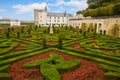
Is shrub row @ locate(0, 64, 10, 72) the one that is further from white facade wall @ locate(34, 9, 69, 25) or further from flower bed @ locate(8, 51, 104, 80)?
white facade wall @ locate(34, 9, 69, 25)

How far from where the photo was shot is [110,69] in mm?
9688

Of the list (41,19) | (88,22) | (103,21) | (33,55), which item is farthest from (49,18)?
(33,55)

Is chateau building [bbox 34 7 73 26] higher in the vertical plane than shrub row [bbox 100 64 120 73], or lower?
higher

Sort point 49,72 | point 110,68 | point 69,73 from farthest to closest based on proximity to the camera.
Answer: point 110,68 < point 69,73 < point 49,72

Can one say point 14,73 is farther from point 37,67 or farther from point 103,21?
point 103,21

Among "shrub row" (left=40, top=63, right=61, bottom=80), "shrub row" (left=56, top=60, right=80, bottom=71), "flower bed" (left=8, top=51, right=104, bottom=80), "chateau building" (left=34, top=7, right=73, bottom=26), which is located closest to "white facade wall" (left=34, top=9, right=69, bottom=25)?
"chateau building" (left=34, top=7, right=73, bottom=26)

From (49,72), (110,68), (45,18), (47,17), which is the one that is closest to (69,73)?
(49,72)

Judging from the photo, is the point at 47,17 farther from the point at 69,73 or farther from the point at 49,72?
the point at 49,72

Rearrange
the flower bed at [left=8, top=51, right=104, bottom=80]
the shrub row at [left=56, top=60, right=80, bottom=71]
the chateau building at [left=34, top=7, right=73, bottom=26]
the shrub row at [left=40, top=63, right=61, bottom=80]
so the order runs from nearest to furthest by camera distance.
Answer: the shrub row at [left=40, top=63, right=61, bottom=80] < the flower bed at [left=8, top=51, right=104, bottom=80] < the shrub row at [left=56, top=60, right=80, bottom=71] < the chateau building at [left=34, top=7, right=73, bottom=26]

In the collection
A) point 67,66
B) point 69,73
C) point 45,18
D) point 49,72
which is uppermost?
point 45,18

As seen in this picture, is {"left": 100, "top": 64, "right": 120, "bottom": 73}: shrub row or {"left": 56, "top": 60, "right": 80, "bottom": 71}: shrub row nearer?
{"left": 100, "top": 64, "right": 120, "bottom": 73}: shrub row

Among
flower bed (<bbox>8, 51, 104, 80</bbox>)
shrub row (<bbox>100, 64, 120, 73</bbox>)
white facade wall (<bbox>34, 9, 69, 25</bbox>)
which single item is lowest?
flower bed (<bbox>8, 51, 104, 80</bbox>)

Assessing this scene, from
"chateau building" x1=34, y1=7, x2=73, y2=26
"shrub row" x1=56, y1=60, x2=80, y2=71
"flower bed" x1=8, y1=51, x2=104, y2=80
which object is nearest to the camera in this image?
"flower bed" x1=8, y1=51, x2=104, y2=80

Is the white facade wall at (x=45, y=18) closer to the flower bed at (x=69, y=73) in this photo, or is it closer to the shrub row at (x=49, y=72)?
the flower bed at (x=69, y=73)
